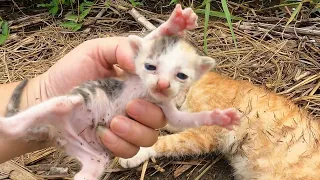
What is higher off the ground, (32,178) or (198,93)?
(198,93)

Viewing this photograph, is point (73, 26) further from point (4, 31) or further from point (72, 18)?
point (4, 31)

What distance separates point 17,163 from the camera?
3.00m

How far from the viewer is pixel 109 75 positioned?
244 cm

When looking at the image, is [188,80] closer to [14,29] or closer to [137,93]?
[137,93]

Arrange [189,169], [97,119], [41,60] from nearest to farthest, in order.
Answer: [97,119] → [189,169] → [41,60]

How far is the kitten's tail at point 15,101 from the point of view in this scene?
2.23 meters

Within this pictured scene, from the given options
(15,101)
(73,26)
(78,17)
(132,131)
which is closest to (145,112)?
(132,131)

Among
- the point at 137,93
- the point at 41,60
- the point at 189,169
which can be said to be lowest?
the point at 189,169

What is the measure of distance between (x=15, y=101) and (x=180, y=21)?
919 millimetres

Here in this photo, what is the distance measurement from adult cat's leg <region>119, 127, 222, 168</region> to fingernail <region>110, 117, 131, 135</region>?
94 cm

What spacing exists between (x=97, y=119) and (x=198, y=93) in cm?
123

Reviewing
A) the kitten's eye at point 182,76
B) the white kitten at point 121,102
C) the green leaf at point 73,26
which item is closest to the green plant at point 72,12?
the green leaf at point 73,26

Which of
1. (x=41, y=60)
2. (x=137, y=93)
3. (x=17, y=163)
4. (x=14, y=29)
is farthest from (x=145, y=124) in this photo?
(x=14, y=29)

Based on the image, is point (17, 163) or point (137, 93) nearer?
point (137, 93)
